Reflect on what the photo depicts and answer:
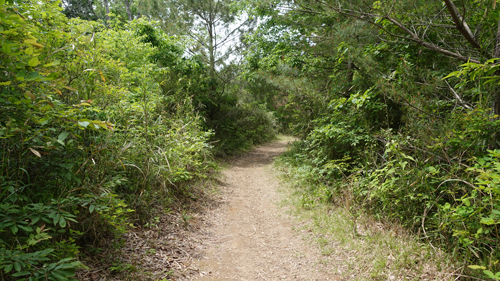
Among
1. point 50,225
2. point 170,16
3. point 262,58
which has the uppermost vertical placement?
point 170,16

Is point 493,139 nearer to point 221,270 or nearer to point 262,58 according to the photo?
point 221,270

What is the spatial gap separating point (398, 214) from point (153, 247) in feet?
11.8

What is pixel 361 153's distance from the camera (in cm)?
518

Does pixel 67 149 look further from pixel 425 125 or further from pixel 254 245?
pixel 425 125

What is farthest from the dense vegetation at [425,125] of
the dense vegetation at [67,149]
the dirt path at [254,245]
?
the dense vegetation at [67,149]

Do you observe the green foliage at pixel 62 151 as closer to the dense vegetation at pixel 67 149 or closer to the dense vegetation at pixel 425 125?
the dense vegetation at pixel 67 149

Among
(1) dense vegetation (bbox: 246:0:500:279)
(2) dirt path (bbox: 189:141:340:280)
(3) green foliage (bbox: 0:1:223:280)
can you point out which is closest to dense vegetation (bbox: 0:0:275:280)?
(3) green foliage (bbox: 0:1:223:280)

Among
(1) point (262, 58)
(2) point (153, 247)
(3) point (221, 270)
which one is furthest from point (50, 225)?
(1) point (262, 58)

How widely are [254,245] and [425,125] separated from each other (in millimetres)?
3203

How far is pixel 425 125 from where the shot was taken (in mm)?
3891

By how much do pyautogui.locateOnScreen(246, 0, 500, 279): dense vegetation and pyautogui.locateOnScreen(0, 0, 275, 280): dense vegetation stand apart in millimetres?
3262

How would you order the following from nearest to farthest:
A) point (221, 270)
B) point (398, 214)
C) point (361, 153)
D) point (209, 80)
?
point (221, 270), point (398, 214), point (361, 153), point (209, 80)

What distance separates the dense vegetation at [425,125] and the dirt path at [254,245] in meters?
1.08

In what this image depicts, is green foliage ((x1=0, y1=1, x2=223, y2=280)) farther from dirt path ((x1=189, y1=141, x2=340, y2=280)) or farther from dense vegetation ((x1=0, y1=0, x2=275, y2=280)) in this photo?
dirt path ((x1=189, y1=141, x2=340, y2=280))
